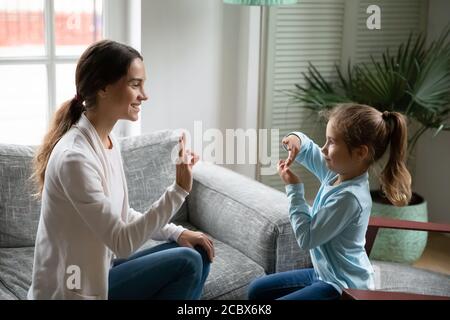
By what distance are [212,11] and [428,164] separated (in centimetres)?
136

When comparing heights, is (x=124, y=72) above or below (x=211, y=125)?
above

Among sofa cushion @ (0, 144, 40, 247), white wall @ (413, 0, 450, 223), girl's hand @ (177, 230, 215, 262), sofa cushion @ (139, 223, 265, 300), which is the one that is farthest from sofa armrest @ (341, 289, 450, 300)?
white wall @ (413, 0, 450, 223)

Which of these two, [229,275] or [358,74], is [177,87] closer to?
[358,74]

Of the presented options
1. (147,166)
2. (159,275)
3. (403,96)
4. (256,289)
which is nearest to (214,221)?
(147,166)

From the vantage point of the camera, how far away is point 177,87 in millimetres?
3195

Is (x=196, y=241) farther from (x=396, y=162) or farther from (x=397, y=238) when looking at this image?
(x=397, y=238)

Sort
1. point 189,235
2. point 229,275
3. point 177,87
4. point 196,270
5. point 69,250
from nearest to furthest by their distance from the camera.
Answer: point 69,250, point 196,270, point 189,235, point 229,275, point 177,87

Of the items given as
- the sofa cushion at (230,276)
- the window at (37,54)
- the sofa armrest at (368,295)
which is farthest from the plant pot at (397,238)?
the window at (37,54)

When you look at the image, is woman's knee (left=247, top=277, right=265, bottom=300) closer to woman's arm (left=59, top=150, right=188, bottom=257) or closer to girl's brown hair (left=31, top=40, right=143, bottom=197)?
woman's arm (left=59, top=150, right=188, bottom=257)

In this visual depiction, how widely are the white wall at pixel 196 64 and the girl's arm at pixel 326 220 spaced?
1333 mm

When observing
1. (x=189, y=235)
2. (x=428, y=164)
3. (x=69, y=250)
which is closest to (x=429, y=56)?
(x=428, y=164)

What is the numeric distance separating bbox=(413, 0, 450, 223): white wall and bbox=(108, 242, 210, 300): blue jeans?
211 centimetres

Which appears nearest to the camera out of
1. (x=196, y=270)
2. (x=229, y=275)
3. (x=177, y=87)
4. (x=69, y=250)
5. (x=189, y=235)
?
(x=69, y=250)

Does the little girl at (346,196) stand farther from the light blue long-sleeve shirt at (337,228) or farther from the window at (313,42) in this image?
the window at (313,42)
